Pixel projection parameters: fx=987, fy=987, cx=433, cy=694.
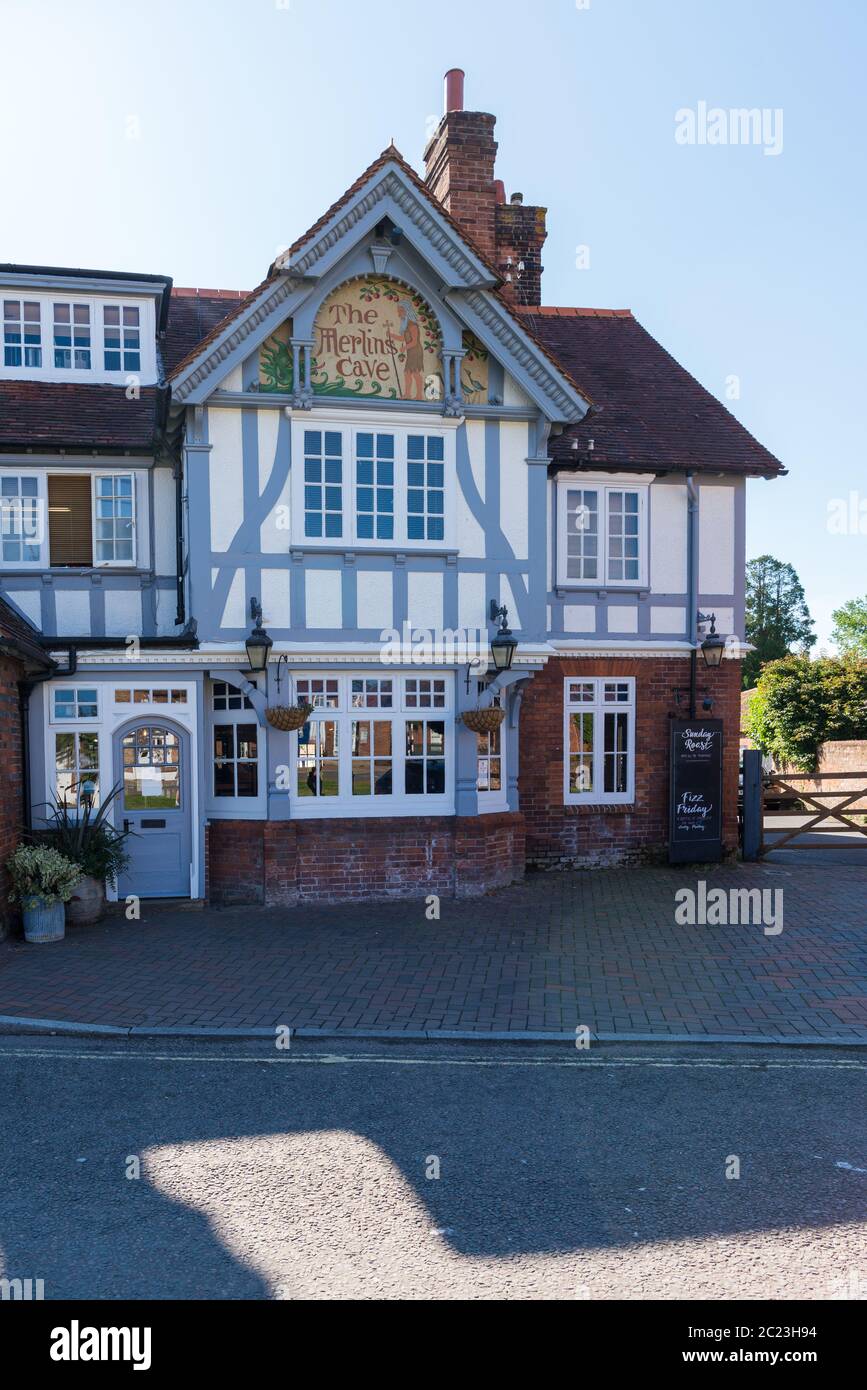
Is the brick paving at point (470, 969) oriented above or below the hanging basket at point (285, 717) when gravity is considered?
below

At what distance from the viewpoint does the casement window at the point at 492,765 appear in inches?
511

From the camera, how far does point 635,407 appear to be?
50.1ft

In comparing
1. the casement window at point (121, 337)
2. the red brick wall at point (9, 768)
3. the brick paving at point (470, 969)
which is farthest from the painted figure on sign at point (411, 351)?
the brick paving at point (470, 969)

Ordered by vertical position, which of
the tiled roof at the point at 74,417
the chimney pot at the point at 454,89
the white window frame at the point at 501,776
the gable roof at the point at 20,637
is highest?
the chimney pot at the point at 454,89

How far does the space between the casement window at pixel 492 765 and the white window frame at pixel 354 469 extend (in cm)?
221

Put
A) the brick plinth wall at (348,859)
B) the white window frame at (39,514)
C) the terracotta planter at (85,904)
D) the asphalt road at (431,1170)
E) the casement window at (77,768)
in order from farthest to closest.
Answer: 1. the white window frame at (39,514)
2. the brick plinth wall at (348,859)
3. the casement window at (77,768)
4. the terracotta planter at (85,904)
5. the asphalt road at (431,1170)

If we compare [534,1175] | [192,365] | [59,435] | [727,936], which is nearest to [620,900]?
[727,936]

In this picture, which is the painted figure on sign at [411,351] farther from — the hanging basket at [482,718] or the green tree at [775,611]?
the green tree at [775,611]

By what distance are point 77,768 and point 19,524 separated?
128 inches

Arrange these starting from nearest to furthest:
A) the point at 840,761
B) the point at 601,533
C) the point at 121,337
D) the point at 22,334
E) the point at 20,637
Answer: the point at 20,637 → the point at 22,334 → the point at 121,337 → the point at 601,533 → the point at 840,761

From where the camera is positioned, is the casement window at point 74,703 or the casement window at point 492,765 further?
the casement window at point 492,765

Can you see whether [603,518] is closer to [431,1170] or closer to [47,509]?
[47,509]

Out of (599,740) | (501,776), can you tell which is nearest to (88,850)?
(501,776)

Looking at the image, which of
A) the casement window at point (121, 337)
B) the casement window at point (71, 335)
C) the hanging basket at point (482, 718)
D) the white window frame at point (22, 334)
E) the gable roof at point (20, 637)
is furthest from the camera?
the casement window at point (121, 337)
